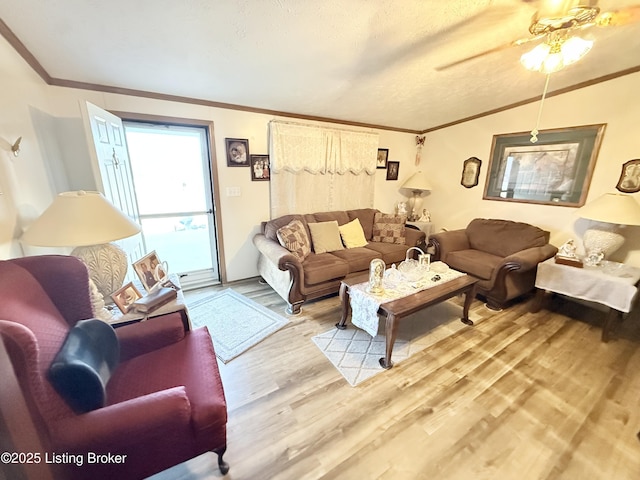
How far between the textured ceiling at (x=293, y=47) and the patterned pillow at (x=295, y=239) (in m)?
1.46

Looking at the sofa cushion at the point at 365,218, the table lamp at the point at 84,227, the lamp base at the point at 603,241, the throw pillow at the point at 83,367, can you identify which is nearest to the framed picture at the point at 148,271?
the table lamp at the point at 84,227

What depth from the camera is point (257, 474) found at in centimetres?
124

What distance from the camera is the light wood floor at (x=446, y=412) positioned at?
1.29 metres

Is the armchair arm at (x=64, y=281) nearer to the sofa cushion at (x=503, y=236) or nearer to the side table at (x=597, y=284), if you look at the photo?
the side table at (x=597, y=284)

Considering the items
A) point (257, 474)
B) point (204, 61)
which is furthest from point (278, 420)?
point (204, 61)

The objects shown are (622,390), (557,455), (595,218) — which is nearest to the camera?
(557,455)

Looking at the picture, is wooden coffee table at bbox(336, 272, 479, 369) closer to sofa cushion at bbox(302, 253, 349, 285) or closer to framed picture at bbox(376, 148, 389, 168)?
sofa cushion at bbox(302, 253, 349, 285)

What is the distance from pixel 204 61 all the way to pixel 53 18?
85 centimetres

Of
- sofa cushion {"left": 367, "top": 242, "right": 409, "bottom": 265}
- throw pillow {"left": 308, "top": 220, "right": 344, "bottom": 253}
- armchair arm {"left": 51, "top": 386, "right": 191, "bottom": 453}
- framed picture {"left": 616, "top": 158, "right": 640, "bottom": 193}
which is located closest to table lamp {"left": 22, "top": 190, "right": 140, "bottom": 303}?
armchair arm {"left": 51, "top": 386, "right": 191, "bottom": 453}

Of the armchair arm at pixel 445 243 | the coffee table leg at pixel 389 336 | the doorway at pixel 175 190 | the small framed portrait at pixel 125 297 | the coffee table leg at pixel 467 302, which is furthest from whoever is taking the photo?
the armchair arm at pixel 445 243

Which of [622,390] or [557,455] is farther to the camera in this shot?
[622,390]

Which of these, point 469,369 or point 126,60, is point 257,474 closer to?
point 469,369

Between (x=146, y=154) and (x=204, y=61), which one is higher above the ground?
(x=204, y=61)

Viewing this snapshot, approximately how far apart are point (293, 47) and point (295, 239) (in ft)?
5.73
